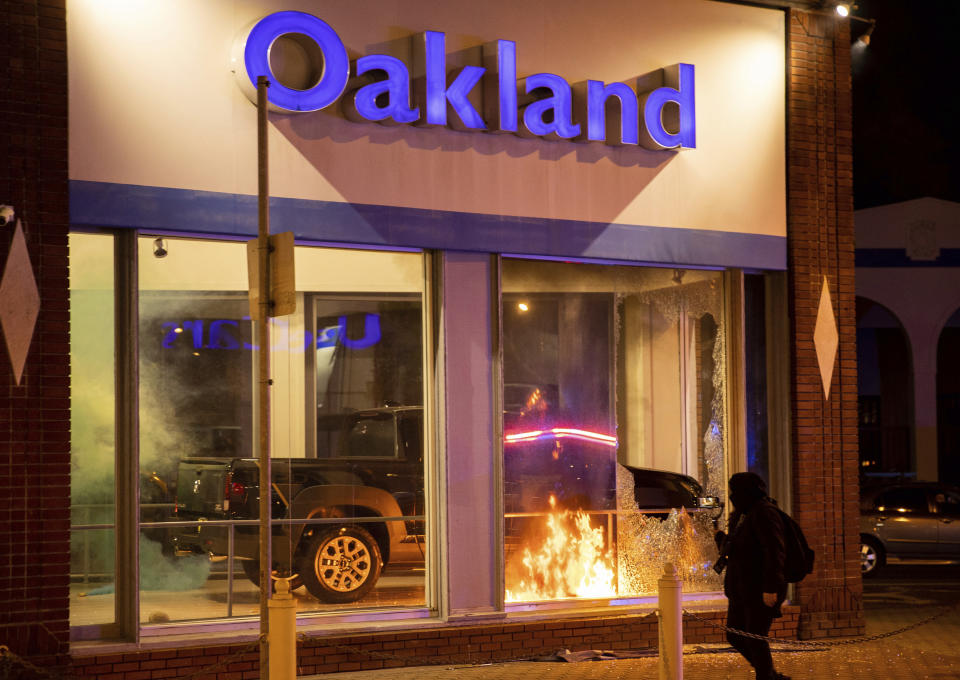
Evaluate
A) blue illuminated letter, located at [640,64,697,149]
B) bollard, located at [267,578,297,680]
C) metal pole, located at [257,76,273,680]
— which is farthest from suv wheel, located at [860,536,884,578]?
metal pole, located at [257,76,273,680]

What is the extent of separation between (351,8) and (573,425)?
14.7ft

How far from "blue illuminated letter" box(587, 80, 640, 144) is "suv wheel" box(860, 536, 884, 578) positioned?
9.44 m

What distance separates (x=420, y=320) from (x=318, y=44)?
2.61 m

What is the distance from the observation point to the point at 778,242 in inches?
463

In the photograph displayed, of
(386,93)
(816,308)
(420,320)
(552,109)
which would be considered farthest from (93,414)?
(816,308)

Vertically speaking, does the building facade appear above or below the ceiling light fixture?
below

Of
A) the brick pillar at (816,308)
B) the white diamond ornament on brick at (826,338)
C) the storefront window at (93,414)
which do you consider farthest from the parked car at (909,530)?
the storefront window at (93,414)

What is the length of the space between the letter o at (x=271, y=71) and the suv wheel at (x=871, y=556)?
11867 millimetres

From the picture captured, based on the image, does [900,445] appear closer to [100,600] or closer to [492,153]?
[492,153]

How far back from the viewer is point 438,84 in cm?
1016

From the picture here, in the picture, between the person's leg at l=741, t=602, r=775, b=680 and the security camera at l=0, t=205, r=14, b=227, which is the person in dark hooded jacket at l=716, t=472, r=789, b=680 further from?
the security camera at l=0, t=205, r=14, b=227

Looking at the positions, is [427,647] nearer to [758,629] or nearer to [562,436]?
[562,436]

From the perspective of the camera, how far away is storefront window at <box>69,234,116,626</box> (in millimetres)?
9117

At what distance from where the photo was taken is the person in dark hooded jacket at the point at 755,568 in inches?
336
